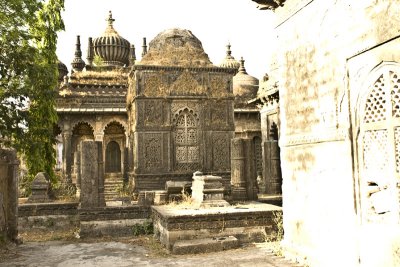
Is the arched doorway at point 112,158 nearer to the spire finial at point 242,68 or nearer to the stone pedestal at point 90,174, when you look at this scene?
the spire finial at point 242,68

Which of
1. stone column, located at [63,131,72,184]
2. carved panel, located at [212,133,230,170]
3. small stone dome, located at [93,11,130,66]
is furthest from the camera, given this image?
small stone dome, located at [93,11,130,66]

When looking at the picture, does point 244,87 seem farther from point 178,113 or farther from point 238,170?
point 238,170

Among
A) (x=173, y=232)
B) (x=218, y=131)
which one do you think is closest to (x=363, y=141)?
(x=173, y=232)

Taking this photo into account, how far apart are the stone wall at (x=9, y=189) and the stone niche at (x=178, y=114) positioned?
4986 mm

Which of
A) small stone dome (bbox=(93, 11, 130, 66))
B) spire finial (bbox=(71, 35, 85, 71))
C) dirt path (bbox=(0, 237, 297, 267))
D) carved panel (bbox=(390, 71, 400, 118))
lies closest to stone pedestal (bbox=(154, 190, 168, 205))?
dirt path (bbox=(0, 237, 297, 267))

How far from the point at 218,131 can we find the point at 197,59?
291 centimetres

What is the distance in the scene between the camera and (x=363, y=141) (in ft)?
16.6

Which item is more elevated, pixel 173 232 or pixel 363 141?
pixel 363 141

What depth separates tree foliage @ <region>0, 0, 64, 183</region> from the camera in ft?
39.0

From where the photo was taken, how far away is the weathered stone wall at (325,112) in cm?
495

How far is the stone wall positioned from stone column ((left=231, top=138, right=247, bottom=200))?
5.94m

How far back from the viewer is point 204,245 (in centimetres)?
802

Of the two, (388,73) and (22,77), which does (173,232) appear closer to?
(388,73)

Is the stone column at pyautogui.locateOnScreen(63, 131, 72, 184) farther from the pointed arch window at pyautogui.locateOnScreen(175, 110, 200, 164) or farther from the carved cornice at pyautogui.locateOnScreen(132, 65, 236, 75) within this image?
the carved cornice at pyautogui.locateOnScreen(132, 65, 236, 75)
